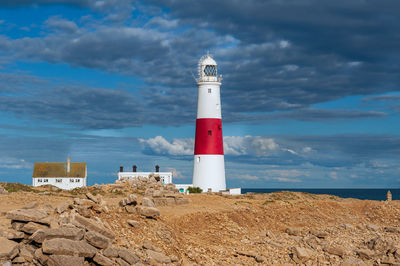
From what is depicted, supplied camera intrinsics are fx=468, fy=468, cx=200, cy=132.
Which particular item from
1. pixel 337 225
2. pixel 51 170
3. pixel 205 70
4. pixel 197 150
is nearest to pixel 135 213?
pixel 337 225

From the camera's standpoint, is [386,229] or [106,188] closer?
[386,229]

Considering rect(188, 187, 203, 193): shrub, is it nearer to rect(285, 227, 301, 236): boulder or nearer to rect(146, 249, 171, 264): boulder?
rect(285, 227, 301, 236): boulder

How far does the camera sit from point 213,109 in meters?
51.3

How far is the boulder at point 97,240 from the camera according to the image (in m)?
15.9

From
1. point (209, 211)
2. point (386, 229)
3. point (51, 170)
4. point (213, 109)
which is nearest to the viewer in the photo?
point (209, 211)

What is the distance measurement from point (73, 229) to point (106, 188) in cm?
2472

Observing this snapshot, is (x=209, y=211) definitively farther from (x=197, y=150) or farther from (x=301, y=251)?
(x=197, y=150)

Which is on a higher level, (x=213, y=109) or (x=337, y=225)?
(x=213, y=109)

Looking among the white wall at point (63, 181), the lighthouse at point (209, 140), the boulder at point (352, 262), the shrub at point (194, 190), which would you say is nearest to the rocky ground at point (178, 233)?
the boulder at point (352, 262)

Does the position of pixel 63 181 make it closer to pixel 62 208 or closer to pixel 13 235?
pixel 62 208

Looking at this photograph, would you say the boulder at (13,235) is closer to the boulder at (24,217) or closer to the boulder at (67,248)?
the boulder at (24,217)

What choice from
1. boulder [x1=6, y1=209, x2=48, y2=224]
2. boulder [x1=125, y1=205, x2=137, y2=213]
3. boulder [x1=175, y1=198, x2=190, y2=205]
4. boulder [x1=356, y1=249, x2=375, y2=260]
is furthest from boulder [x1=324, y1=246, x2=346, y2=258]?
boulder [x1=6, y1=209, x2=48, y2=224]

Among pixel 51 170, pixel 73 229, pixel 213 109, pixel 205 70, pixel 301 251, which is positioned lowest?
pixel 301 251

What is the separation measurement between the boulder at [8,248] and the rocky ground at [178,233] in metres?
0.03
